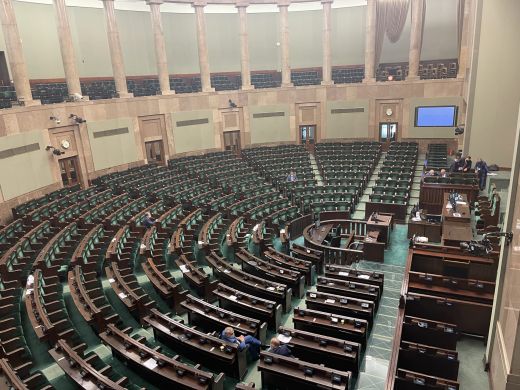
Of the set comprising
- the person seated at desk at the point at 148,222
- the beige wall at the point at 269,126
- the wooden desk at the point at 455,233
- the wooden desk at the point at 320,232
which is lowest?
the wooden desk at the point at 320,232

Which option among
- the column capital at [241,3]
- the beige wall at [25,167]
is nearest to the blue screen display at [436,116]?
the column capital at [241,3]

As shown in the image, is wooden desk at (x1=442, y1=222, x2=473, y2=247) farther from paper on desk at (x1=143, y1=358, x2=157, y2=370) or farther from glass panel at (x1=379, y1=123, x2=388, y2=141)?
glass panel at (x1=379, y1=123, x2=388, y2=141)

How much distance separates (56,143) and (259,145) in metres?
10.3

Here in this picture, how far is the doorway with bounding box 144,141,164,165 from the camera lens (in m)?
19.5

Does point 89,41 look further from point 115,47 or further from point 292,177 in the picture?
point 292,177

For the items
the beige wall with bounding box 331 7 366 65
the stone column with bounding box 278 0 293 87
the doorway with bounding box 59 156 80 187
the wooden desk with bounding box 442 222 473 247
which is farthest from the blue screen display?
the doorway with bounding box 59 156 80 187

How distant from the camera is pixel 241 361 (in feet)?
18.8

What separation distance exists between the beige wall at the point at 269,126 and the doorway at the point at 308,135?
63cm

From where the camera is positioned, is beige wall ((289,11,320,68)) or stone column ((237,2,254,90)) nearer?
stone column ((237,2,254,90))

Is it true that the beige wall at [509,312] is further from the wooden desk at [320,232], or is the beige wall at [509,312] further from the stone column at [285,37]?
the stone column at [285,37]

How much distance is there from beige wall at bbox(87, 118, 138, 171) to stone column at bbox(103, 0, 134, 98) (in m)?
1.48

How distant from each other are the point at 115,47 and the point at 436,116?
621 inches

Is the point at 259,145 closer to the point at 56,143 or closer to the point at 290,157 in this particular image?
the point at 290,157

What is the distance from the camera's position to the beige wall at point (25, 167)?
1317 cm
